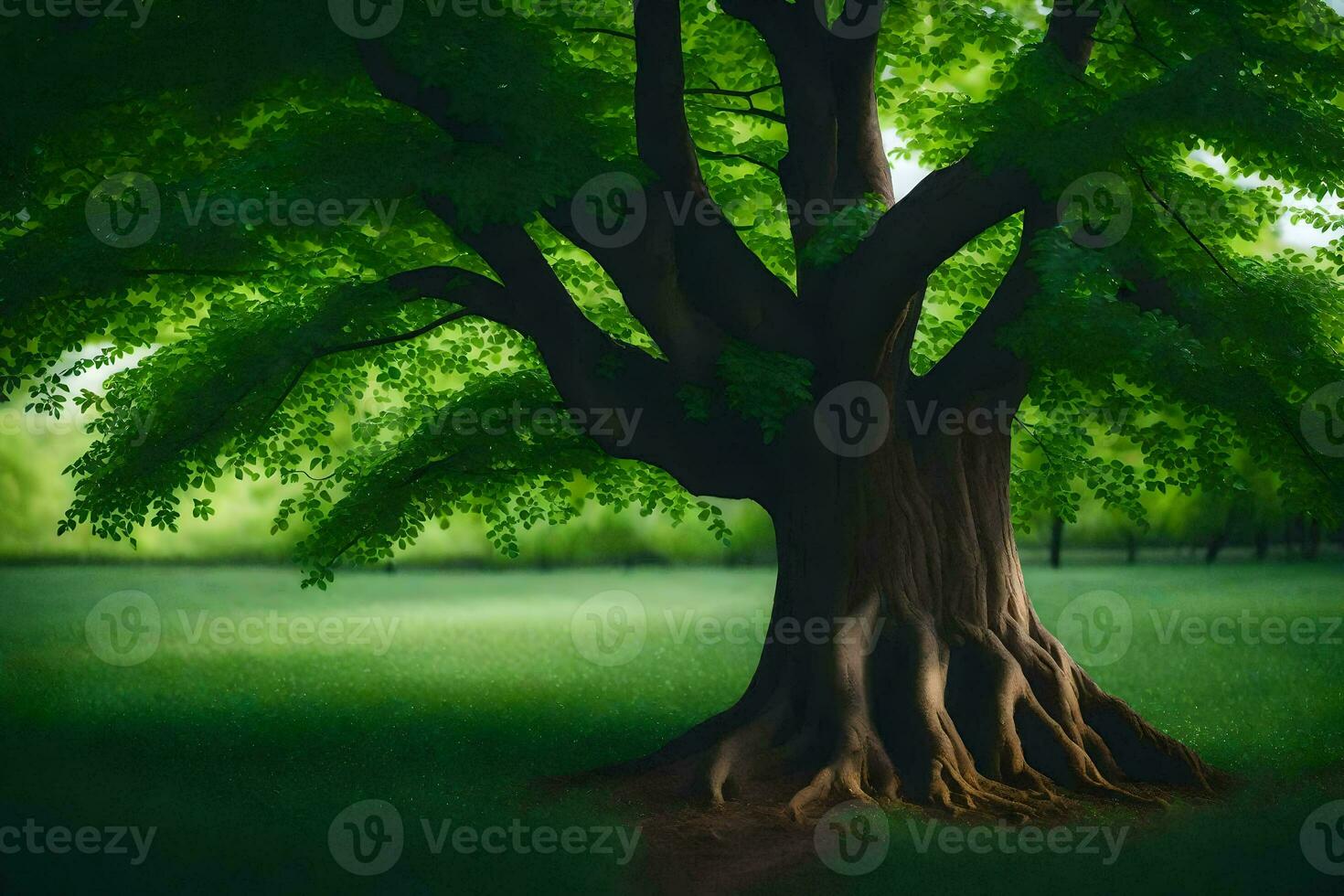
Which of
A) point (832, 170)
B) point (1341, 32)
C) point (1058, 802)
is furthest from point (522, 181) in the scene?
point (1341, 32)

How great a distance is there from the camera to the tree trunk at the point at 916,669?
10.5 metres

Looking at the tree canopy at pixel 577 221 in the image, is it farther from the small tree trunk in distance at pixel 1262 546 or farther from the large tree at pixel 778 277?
the small tree trunk in distance at pixel 1262 546

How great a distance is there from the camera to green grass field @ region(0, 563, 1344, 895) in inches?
348

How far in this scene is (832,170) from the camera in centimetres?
1173

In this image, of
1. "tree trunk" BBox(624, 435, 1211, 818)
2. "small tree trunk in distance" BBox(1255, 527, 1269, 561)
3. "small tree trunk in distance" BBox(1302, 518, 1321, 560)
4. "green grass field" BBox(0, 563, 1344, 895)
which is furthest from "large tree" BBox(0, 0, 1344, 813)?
"small tree trunk in distance" BBox(1255, 527, 1269, 561)

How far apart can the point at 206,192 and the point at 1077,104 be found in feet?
22.3

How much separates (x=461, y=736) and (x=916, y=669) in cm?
537

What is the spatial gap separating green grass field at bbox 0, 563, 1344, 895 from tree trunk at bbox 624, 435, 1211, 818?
2.77 ft

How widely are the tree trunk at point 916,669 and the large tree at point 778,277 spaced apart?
1.3 inches

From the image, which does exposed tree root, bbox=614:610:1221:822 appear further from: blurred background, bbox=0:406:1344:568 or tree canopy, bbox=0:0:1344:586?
blurred background, bbox=0:406:1344:568

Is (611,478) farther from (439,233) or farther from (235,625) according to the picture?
(235,625)

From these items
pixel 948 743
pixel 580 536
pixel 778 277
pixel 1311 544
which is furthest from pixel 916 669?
pixel 1311 544

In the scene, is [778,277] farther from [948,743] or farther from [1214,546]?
[1214,546]

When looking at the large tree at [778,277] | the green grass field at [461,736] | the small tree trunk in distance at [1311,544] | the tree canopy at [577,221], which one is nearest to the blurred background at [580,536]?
the small tree trunk in distance at [1311,544]
